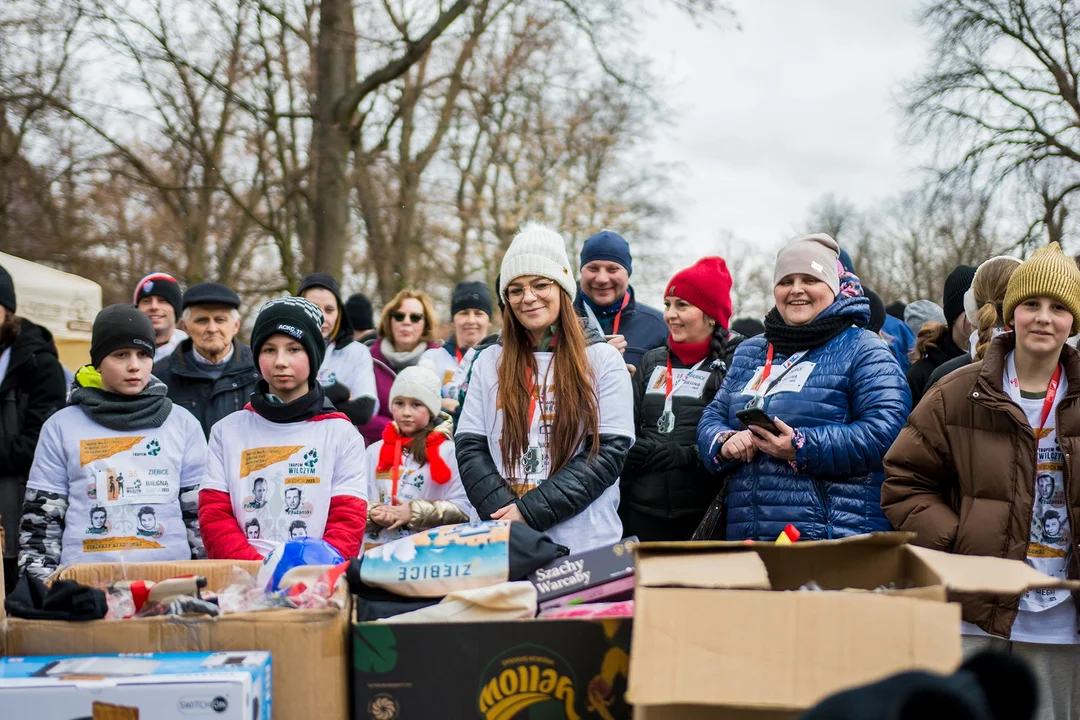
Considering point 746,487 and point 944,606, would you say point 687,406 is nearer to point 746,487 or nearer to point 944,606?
point 746,487

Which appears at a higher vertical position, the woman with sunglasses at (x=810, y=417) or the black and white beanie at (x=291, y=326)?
the black and white beanie at (x=291, y=326)

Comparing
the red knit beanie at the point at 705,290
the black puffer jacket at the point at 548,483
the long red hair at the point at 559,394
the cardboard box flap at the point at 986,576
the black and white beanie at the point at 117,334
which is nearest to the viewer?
the cardboard box flap at the point at 986,576

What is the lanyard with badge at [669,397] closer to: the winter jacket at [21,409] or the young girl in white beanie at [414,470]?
the young girl in white beanie at [414,470]

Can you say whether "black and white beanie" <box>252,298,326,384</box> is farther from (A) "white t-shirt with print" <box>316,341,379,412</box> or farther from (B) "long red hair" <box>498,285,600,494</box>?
(A) "white t-shirt with print" <box>316,341,379,412</box>

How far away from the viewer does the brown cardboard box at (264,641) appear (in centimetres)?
192

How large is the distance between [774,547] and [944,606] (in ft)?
→ 1.71

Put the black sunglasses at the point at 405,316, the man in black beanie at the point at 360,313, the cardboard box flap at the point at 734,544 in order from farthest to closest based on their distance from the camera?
the man in black beanie at the point at 360,313 → the black sunglasses at the point at 405,316 → the cardboard box flap at the point at 734,544

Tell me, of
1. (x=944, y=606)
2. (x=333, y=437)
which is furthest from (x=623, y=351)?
(x=944, y=606)

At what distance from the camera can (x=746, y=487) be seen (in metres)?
3.47

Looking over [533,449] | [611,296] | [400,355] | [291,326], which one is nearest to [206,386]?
[291,326]

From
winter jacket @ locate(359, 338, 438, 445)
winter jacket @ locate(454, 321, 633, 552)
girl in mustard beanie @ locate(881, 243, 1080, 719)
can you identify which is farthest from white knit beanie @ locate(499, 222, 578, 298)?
winter jacket @ locate(359, 338, 438, 445)

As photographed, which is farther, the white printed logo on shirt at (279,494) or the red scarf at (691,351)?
the red scarf at (691,351)

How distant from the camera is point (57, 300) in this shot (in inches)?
431

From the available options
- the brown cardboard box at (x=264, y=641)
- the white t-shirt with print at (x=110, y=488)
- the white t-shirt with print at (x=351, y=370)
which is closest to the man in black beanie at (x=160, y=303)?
the white t-shirt with print at (x=351, y=370)
